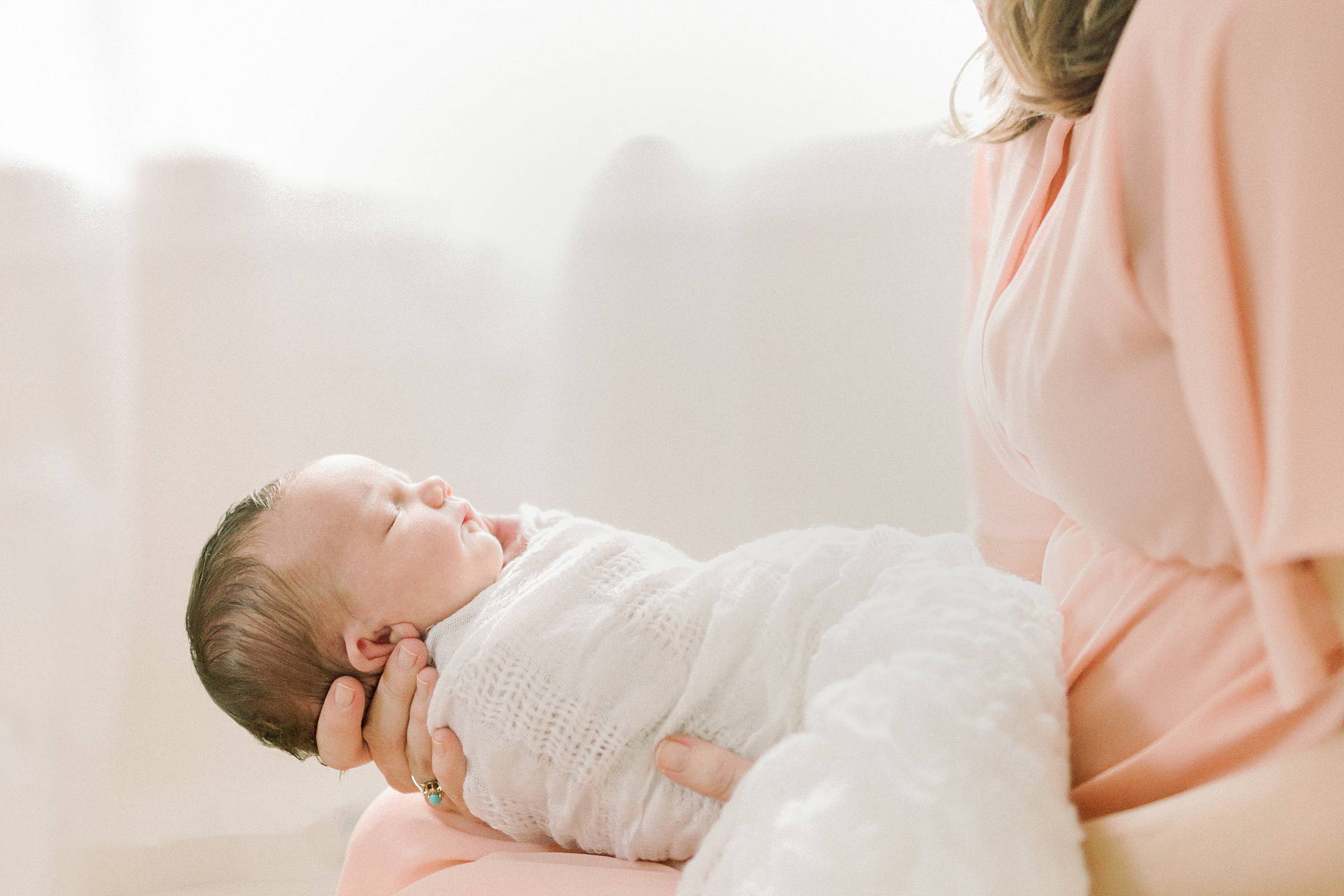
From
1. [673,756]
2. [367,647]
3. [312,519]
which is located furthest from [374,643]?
[673,756]

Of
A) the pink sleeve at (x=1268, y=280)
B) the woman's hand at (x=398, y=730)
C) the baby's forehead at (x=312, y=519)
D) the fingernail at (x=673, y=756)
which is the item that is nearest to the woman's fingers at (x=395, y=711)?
the woman's hand at (x=398, y=730)

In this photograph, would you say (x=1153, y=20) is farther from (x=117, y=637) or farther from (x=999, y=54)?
(x=117, y=637)

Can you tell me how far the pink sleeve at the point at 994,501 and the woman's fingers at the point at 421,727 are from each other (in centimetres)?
60

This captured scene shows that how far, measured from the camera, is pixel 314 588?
92 centimetres

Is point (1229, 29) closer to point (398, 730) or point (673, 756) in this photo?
point (673, 756)

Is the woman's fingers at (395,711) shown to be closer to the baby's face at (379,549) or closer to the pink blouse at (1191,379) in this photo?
the baby's face at (379,549)

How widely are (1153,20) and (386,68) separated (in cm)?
108

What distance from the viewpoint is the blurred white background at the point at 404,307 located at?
139 cm

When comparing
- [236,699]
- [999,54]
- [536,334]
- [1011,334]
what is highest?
[999,54]

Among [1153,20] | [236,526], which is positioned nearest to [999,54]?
[1153,20]

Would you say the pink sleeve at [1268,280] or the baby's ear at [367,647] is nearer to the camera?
the pink sleeve at [1268,280]

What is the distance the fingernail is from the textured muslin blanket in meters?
0.02

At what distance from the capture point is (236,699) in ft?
3.11

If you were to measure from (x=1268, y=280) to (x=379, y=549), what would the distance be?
714 millimetres
